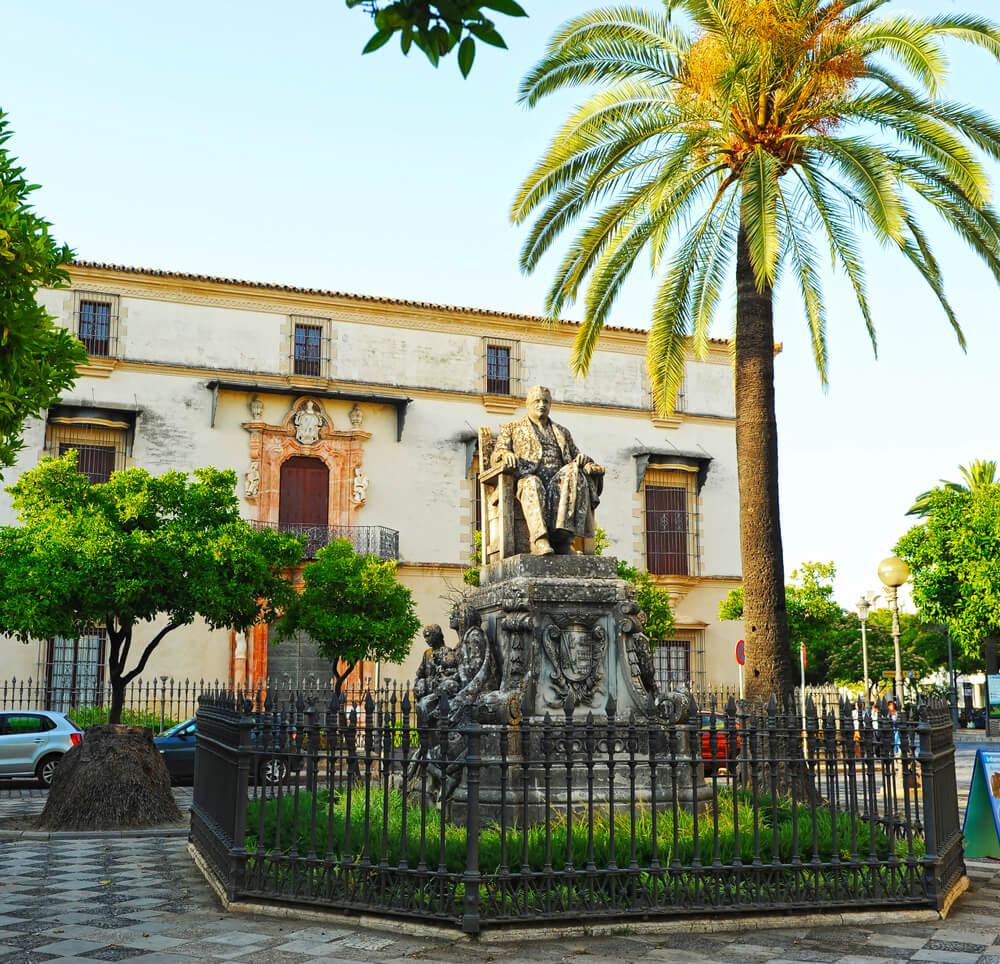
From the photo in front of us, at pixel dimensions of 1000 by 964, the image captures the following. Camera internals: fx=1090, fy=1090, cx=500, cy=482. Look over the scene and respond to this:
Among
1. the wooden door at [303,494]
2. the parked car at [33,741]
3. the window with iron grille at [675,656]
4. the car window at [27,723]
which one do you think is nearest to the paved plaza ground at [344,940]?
the parked car at [33,741]

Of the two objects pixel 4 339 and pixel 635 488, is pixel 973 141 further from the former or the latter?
pixel 635 488

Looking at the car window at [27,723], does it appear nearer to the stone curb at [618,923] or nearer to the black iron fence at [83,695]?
the black iron fence at [83,695]

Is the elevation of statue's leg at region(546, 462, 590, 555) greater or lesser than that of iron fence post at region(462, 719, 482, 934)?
greater

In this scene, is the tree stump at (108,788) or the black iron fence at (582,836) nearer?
the black iron fence at (582,836)

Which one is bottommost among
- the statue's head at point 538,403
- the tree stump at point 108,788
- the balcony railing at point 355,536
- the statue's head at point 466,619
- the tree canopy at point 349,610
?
the tree stump at point 108,788

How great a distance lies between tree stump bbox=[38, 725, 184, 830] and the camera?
1130 cm

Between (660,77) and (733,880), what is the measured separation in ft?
31.2

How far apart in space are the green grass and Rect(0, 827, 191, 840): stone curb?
3.54 m

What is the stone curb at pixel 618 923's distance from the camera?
622cm

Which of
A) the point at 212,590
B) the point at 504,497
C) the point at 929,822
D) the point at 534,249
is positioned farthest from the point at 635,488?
the point at 929,822

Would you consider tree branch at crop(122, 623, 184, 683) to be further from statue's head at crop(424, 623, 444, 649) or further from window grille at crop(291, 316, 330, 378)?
window grille at crop(291, 316, 330, 378)

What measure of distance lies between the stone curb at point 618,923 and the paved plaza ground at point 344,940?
1.4 inches

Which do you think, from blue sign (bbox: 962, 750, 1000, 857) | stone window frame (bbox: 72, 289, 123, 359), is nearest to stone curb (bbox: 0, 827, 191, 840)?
blue sign (bbox: 962, 750, 1000, 857)

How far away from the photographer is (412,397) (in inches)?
1138
